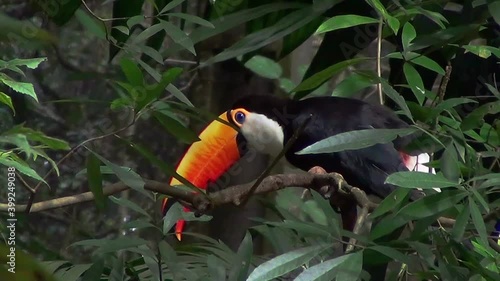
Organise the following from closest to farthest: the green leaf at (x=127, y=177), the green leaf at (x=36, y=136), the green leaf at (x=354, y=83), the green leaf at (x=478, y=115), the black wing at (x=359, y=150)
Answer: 1. the green leaf at (x=36, y=136)
2. the green leaf at (x=127, y=177)
3. the green leaf at (x=478, y=115)
4. the green leaf at (x=354, y=83)
5. the black wing at (x=359, y=150)

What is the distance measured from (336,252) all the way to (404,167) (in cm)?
41

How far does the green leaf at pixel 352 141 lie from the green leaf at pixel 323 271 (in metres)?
0.10

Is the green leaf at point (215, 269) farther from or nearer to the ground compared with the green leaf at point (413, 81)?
nearer to the ground

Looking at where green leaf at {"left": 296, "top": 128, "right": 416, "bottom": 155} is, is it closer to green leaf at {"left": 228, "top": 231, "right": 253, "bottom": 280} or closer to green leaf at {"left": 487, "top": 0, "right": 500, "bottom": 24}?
green leaf at {"left": 228, "top": 231, "right": 253, "bottom": 280}

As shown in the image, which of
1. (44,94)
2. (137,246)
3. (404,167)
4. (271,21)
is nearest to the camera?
(137,246)

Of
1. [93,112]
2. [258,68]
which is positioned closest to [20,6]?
[93,112]

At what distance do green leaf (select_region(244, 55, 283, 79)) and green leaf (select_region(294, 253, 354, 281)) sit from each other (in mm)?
808

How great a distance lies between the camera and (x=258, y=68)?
141 cm

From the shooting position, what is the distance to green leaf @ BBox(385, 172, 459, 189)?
0.63 metres

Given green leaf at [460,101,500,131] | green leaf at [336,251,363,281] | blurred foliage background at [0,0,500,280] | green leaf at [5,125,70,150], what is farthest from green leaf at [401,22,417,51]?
green leaf at [5,125,70,150]

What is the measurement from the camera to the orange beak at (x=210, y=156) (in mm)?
1361

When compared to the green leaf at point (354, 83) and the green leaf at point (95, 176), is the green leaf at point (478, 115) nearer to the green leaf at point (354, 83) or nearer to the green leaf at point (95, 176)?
the green leaf at point (354, 83)

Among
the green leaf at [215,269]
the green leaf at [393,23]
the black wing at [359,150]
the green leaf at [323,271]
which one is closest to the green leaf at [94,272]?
the green leaf at [215,269]

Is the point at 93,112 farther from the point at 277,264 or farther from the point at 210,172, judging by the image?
the point at 277,264
